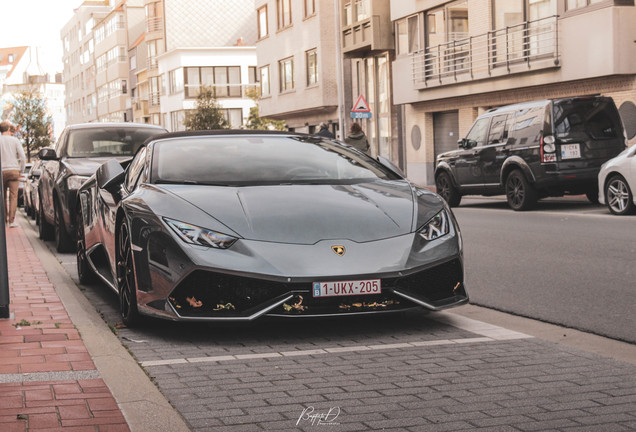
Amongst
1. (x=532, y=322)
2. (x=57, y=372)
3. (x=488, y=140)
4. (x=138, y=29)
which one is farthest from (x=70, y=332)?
(x=138, y=29)

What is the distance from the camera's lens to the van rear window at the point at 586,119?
61.7ft

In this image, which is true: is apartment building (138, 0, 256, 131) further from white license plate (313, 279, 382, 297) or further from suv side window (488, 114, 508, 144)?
white license plate (313, 279, 382, 297)

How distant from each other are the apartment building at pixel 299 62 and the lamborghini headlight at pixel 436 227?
36726mm

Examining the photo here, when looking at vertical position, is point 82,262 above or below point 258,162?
below

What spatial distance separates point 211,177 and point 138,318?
110 cm

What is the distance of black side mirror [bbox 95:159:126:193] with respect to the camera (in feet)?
25.6

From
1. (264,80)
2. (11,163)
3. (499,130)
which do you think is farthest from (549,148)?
(264,80)

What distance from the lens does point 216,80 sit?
81.4m

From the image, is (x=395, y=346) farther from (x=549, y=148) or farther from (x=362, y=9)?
(x=362, y=9)

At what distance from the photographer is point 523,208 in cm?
1947

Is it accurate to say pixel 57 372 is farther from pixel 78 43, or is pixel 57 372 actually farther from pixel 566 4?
pixel 78 43

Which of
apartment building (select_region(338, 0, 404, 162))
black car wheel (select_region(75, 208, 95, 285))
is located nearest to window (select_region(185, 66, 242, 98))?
apartment building (select_region(338, 0, 404, 162))

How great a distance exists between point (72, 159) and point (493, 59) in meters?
20.7

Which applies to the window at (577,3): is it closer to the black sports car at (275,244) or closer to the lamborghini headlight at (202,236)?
the black sports car at (275,244)
